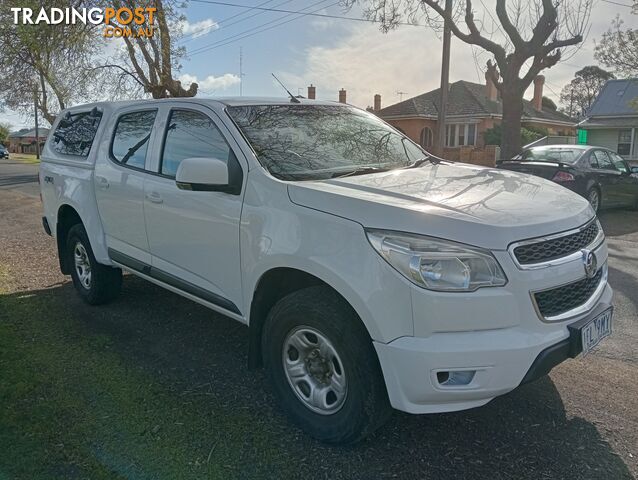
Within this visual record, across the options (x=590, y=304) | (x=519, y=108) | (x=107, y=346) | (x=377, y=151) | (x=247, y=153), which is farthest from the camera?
(x=519, y=108)

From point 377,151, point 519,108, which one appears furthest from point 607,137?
point 377,151

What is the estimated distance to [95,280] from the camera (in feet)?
17.5

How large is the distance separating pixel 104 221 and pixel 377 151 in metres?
2.60

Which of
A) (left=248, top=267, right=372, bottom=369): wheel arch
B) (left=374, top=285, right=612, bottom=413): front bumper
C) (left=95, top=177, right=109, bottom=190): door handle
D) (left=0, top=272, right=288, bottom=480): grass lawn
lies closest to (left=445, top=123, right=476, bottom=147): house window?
(left=95, top=177, right=109, bottom=190): door handle

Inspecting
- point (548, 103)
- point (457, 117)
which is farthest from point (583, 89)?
point (457, 117)

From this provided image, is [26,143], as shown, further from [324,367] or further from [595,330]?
[595,330]

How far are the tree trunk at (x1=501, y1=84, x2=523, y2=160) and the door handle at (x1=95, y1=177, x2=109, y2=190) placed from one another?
12688mm

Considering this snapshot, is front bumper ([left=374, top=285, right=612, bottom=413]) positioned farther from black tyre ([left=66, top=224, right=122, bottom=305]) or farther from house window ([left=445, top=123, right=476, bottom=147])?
house window ([left=445, top=123, right=476, bottom=147])

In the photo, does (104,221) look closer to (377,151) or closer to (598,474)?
(377,151)

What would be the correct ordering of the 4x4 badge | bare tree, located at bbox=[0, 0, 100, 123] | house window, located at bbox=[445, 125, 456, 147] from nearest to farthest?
the 4x4 badge
bare tree, located at bbox=[0, 0, 100, 123]
house window, located at bbox=[445, 125, 456, 147]

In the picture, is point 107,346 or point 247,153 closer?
point 247,153

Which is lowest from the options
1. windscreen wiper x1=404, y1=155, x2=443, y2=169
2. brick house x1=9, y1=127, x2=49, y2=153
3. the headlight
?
brick house x1=9, y1=127, x2=49, y2=153

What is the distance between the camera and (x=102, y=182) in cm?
493

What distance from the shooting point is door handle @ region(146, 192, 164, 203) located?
13.5 ft
